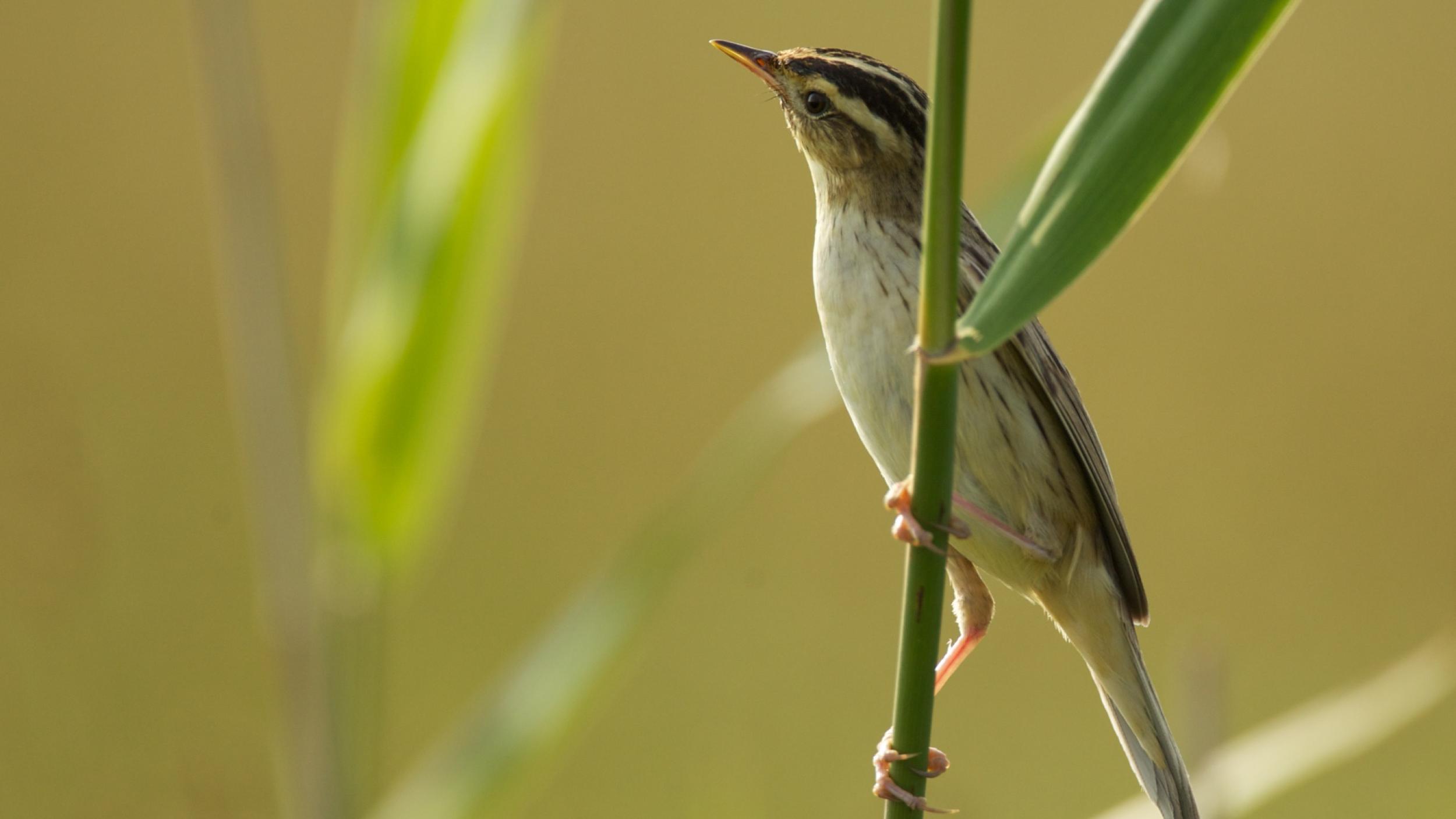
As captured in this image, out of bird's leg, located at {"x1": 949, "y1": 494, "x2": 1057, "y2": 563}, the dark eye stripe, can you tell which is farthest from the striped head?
bird's leg, located at {"x1": 949, "y1": 494, "x2": 1057, "y2": 563}

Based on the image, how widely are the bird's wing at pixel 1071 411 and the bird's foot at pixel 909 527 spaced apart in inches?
5.9

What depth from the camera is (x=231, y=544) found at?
3771 millimetres

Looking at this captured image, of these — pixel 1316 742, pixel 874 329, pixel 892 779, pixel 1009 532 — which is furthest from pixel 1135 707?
pixel 892 779

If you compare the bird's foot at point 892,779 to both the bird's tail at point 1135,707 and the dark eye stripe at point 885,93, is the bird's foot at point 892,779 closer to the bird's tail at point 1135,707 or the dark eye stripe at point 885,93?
the bird's tail at point 1135,707

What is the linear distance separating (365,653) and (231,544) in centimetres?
263

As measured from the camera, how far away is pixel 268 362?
1.26 meters

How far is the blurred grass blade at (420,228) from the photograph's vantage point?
47.2 inches

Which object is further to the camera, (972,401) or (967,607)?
(967,607)

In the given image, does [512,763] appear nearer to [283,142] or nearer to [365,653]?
[365,653]

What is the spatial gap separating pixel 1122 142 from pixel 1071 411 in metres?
0.76

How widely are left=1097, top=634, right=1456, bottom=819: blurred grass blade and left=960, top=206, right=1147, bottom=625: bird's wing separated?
19 cm

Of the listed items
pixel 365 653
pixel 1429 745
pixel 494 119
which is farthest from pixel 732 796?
pixel 494 119

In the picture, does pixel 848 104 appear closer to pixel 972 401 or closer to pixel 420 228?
pixel 972 401

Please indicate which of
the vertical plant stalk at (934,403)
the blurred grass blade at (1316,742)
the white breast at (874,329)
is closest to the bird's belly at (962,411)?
the white breast at (874,329)
